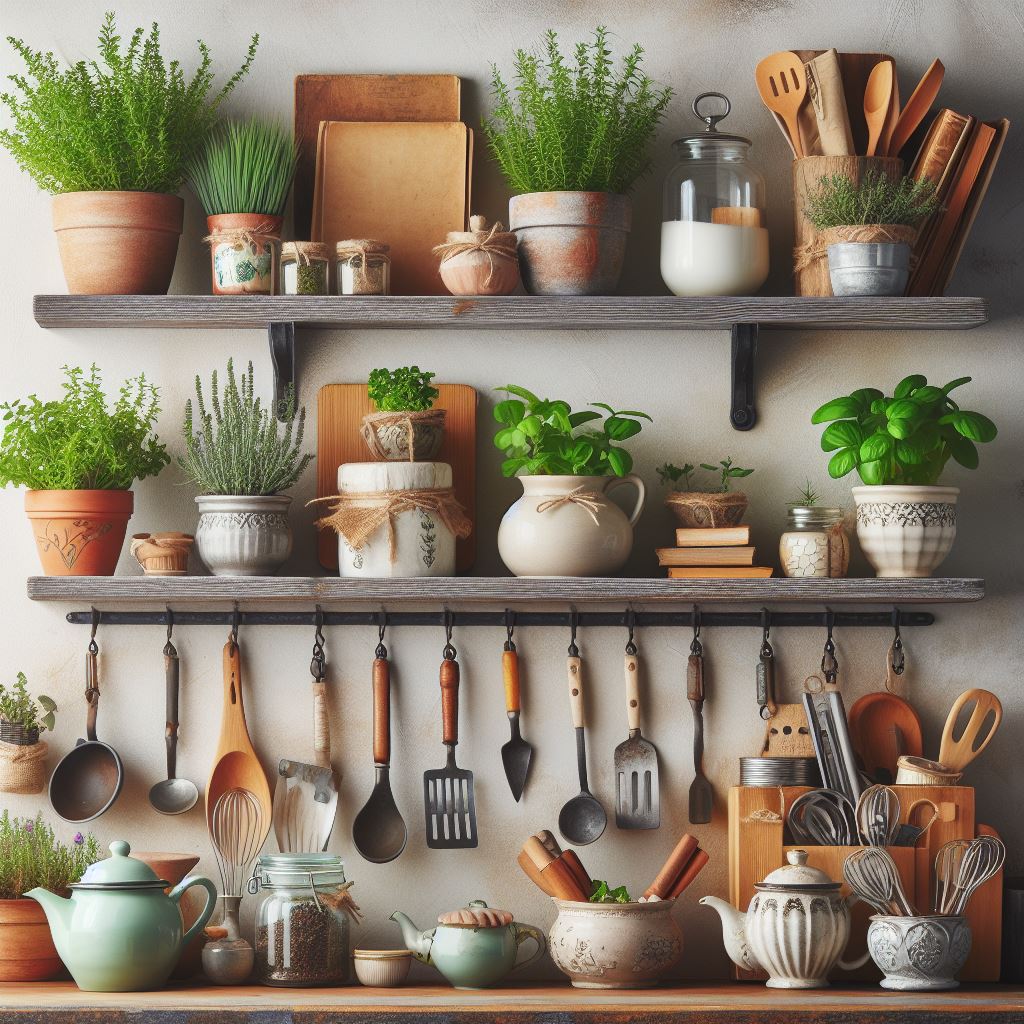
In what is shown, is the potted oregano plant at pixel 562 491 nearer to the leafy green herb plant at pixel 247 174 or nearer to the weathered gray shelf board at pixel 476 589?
the weathered gray shelf board at pixel 476 589

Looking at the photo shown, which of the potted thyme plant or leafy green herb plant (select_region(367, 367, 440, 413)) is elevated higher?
leafy green herb plant (select_region(367, 367, 440, 413))

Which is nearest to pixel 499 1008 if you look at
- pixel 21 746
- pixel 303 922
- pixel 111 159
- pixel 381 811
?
pixel 303 922

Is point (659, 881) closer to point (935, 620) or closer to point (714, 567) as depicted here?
point (714, 567)

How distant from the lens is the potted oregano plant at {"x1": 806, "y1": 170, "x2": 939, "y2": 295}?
7.00 ft

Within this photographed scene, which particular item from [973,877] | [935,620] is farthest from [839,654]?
[973,877]

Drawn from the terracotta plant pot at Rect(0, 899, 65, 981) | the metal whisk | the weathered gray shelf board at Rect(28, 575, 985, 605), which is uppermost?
the weathered gray shelf board at Rect(28, 575, 985, 605)

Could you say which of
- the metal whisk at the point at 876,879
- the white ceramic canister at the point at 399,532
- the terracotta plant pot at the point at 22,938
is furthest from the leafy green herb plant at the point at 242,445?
the metal whisk at the point at 876,879

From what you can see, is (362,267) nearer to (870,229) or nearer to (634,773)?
(870,229)

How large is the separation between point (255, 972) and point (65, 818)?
0.41m

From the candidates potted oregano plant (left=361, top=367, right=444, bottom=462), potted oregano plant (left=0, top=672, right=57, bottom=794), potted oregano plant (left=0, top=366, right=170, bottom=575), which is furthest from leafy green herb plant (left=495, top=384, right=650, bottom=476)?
potted oregano plant (left=0, top=672, right=57, bottom=794)

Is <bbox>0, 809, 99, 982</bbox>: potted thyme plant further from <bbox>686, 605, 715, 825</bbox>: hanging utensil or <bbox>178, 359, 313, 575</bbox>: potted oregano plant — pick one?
<bbox>686, 605, 715, 825</bbox>: hanging utensil

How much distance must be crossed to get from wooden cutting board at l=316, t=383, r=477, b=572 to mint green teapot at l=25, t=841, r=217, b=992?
1.98 feet

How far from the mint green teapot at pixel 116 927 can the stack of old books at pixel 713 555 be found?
86 centimetres

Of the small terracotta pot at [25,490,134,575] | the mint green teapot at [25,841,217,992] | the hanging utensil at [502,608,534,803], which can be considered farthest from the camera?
the hanging utensil at [502,608,534,803]
